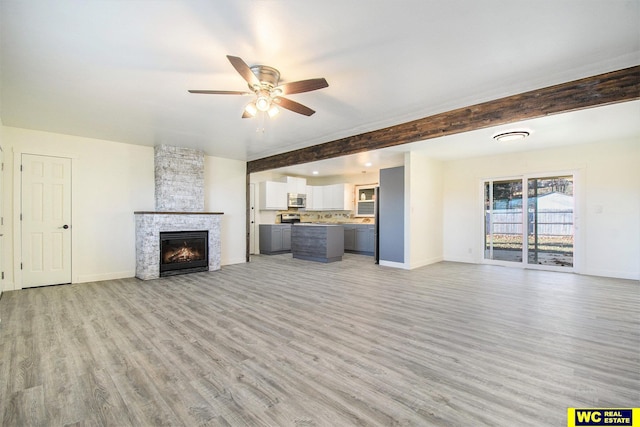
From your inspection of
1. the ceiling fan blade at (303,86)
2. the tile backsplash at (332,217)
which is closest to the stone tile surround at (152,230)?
the tile backsplash at (332,217)

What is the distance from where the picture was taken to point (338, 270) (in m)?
6.25

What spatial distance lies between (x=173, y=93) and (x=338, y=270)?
453cm

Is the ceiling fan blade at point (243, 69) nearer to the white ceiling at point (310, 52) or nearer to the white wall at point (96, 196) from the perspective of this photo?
the white ceiling at point (310, 52)

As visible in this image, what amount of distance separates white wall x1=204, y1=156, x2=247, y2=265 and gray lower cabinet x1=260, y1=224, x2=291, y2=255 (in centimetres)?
130

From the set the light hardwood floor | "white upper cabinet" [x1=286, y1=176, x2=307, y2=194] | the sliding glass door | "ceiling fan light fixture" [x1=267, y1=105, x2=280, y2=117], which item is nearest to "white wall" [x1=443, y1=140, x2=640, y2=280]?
the sliding glass door

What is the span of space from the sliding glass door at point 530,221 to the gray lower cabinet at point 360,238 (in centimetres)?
298

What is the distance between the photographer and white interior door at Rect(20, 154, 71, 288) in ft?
15.6

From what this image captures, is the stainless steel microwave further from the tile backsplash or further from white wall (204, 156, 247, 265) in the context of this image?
white wall (204, 156, 247, 265)

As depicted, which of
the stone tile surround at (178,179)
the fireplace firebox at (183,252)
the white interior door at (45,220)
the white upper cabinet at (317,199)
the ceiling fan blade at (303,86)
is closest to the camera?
the ceiling fan blade at (303,86)

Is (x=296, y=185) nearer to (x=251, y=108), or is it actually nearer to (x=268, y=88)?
(x=251, y=108)

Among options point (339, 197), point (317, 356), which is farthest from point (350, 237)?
point (317, 356)

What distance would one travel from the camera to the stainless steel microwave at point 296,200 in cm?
934

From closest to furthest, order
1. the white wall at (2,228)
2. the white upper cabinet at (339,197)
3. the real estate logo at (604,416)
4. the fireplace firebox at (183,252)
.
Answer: the real estate logo at (604,416) → the white wall at (2,228) → the fireplace firebox at (183,252) → the white upper cabinet at (339,197)

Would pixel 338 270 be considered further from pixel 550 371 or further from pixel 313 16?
pixel 313 16
